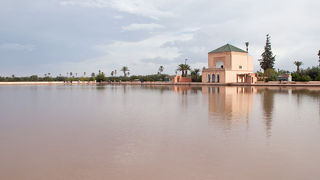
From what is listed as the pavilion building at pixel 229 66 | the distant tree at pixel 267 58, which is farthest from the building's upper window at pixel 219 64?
the distant tree at pixel 267 58

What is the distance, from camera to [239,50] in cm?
5716

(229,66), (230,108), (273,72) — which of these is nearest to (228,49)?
(229,66)

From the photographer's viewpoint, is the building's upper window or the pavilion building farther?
the building's upper window

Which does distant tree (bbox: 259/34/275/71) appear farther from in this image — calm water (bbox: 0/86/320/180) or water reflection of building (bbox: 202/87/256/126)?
calm water (bbox: 0/86/320/180)

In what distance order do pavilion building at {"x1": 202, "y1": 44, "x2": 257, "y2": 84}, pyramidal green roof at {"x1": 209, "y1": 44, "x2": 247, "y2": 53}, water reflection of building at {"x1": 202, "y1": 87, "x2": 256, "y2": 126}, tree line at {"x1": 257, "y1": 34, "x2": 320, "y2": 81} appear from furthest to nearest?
pyramidal green roof at {"x1": 209, "y1": 44, "x2": 247, "y2": 53} → pavilion building at {"x1": 202, "y1": 44, "x2": 257, "y2": 84} → tree line at {"x1": 257, "y1": 34, "x2": 320, "y2": 81} → water reflection of building at {"x1": 202, "y1": 87, "x2": 256, "y2": 126}

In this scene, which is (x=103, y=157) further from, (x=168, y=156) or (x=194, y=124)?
(x=194, y=124)

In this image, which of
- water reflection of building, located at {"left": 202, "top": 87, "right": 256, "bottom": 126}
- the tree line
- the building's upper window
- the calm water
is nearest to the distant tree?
the tree line

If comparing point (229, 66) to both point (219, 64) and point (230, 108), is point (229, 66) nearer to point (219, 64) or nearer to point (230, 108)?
point (219, 64)

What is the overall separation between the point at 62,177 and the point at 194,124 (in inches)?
196

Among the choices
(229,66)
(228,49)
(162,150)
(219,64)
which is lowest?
(162,150)

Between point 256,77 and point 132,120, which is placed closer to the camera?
point 132,120

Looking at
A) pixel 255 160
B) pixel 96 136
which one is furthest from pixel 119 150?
pixel 255 160

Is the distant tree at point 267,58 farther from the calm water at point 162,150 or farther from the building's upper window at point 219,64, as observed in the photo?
the calm water at point 162,150

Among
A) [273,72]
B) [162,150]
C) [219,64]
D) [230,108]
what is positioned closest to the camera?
[162,150]
